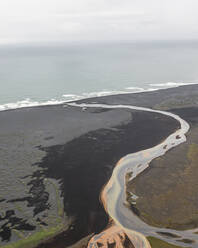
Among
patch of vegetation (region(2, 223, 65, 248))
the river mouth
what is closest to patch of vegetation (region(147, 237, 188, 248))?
the river mouth

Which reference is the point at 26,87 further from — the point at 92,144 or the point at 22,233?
the point at 22,233

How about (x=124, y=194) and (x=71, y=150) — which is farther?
(x=71, y=150)

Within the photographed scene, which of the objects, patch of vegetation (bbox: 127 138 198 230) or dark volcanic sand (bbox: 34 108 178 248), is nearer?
dark volcanic sand (bbox: 34 108 178 248)

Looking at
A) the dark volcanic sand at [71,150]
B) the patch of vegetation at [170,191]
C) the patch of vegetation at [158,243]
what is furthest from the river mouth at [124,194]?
the dark volcanic sand at [71,150]

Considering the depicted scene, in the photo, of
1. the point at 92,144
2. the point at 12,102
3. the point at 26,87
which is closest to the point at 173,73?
→ the point at 26,87

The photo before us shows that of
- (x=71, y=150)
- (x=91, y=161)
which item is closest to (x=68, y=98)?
(x=71, y=150)

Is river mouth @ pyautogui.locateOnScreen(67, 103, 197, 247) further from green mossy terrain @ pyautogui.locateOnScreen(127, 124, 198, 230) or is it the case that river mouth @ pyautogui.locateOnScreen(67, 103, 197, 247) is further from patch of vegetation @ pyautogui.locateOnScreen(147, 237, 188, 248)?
green mossy terrain @ pyautogui.locateOnScreen(127, 124, 198, 230)

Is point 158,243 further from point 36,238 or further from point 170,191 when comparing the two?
point 36,238
